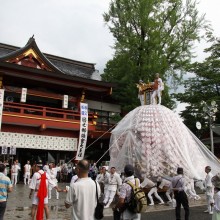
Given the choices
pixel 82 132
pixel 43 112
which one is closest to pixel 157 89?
pixel 82 132

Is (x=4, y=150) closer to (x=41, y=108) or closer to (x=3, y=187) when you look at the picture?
(x=41, y=108)

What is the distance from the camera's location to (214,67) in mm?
32562

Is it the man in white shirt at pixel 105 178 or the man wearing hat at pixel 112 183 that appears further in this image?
the man in white shirt at pixel 105 178

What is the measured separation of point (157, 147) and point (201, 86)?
2039cm

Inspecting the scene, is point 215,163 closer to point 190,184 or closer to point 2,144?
point 190,184

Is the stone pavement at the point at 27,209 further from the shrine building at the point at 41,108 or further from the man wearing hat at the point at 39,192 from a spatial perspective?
the shrine building at the point at 41,108

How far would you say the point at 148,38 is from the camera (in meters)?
25.6

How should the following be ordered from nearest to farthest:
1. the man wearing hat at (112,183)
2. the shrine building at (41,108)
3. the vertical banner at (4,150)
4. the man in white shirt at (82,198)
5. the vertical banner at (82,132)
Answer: the man in white shirt at (82,198), the man wearing hat at (112,183), the vertical banner at (4,150), the shrine building at (41,108), the vertical banner at (82,132)

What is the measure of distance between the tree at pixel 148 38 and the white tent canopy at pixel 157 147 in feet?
33.0

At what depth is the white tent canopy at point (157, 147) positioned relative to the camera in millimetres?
14134

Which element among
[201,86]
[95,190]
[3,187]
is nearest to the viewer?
[95,190]

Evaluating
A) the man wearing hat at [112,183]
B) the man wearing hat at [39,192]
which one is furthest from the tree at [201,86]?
the man wearing hat at [39,192]

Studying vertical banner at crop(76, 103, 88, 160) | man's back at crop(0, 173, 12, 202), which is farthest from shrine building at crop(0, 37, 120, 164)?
man's back at crop(0, 173, 12, 202)

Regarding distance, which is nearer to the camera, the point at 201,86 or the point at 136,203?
the point at 136,203
